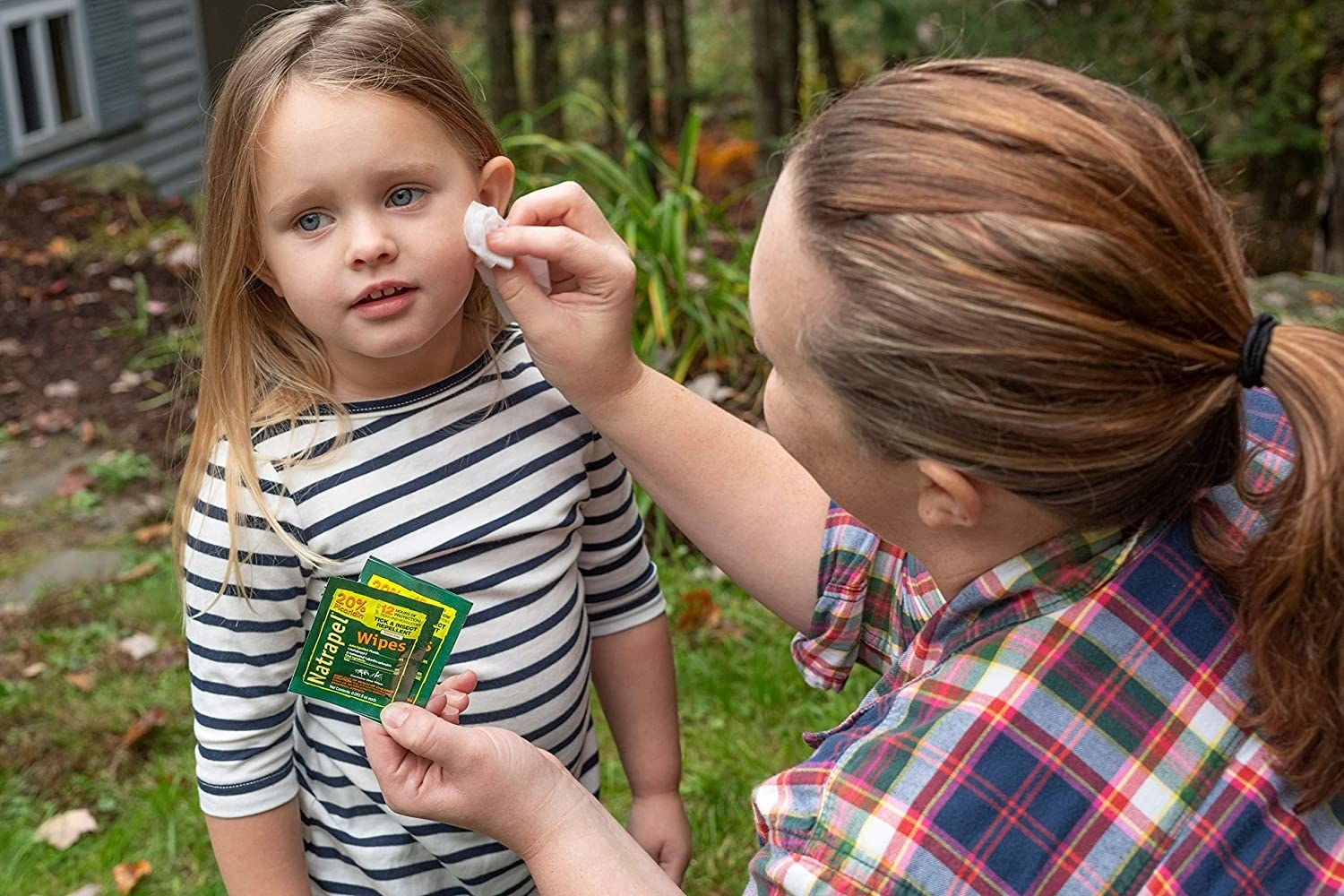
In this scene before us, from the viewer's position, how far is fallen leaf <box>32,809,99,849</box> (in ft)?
8.75

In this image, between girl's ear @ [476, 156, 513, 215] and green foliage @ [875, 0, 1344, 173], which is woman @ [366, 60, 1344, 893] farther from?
green foliage @ [875, 0, 1344, 173]

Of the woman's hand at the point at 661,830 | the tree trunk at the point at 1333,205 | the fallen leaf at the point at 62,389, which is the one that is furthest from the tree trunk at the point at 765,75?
the woman's hand at the point at 661,830

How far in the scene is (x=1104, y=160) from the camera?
48.4 inches

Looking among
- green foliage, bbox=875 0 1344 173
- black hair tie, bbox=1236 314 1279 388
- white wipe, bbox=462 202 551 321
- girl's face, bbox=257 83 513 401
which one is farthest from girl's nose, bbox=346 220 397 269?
green foliage, bbox=875 0 1344 173

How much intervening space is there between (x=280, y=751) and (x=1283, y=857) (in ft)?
3.68

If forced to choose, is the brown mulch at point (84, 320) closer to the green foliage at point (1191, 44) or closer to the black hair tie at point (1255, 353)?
the black hair tie at point (1255, 353)

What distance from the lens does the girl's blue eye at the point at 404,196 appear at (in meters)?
1.54

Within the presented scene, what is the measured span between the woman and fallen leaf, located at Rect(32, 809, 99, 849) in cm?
185

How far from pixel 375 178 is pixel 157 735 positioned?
196 cm

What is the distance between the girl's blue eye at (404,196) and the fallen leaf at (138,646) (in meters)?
2.20

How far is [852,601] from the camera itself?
1.75 metres

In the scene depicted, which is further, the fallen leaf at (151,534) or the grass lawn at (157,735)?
the fallen leaf at (151,534)

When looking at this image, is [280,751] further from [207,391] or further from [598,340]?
[598,340]

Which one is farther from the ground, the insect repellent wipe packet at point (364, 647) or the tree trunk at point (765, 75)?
the insect repellent wipe packet at point (364, 647)
